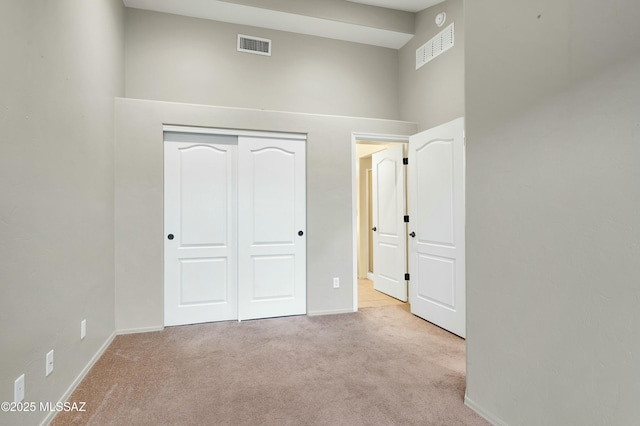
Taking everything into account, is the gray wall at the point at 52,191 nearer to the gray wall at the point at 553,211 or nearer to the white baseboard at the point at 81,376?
the white baseboard at the point at 81,376

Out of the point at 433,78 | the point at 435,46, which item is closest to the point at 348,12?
the point at 435,46

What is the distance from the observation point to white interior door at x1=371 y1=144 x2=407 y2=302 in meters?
4.14

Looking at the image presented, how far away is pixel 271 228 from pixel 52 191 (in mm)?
2008

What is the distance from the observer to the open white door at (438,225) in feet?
10.0

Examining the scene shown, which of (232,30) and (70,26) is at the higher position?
(232,30)

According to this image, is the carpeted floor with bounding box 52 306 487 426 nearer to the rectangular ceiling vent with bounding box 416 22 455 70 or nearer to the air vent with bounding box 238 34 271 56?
the rectangular ceiling vent with bounding box 416 22 455 70

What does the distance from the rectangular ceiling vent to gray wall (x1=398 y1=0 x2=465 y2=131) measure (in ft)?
0.16

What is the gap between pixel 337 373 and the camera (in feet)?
7.67

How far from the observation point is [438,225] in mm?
3311

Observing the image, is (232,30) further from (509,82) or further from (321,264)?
(509,82)

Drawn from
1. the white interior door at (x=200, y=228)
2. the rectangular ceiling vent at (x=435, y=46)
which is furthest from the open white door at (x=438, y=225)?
the white interior door at (x=200, y=228)

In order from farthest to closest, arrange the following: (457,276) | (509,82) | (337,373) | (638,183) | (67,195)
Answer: (457,276) → (337,373) → (67,195) → (509,82) → (638,183)

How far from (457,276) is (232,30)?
12.0 ft

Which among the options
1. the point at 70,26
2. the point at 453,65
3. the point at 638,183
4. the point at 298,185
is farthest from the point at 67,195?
the point at 453,65
